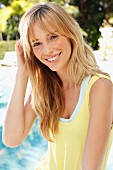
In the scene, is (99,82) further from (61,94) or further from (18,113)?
(18,113)

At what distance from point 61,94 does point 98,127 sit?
36 cm

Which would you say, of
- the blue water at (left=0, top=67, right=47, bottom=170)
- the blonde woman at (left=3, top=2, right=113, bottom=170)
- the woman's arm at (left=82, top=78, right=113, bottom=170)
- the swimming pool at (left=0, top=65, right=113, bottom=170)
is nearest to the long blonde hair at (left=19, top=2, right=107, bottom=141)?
the blonde woman at (left=3, top=2, right=113, bottom=170)

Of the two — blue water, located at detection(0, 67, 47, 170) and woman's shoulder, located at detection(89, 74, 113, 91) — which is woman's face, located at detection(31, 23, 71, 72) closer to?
woman's shoulder, located at detection(89, 74, 113, 91)

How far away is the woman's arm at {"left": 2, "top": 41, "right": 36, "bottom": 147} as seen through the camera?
66.8 inches

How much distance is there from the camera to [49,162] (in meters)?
1.68

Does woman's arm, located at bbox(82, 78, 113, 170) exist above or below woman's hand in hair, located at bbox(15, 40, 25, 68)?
below

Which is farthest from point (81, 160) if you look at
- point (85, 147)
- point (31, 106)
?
point (31, 106)

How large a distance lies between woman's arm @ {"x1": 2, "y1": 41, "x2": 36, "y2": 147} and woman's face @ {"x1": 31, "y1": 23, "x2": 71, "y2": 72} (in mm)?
196

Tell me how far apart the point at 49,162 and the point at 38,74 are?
48 cm

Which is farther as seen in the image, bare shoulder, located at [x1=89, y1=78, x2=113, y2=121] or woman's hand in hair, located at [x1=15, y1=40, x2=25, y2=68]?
woman's hand in hair, located at [x1=15, y1=40, x2=25, y2=68]

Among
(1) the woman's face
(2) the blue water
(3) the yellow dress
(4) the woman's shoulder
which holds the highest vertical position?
(1) the woman's face

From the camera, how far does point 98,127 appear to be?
1.41 metres

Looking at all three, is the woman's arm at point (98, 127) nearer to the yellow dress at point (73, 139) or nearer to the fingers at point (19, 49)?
the yellow dress at point (73, 139)

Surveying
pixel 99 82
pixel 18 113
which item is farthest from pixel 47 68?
pixel 99 82
